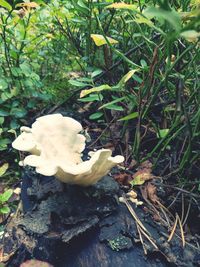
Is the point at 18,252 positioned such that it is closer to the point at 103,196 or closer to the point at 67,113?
the point at 103,196

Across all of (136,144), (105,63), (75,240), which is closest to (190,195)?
(136,144)

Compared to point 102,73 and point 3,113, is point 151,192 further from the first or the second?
point 3,113

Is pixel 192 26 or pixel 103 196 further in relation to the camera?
pixel 103 196

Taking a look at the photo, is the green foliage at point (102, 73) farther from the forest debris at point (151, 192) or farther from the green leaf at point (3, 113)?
the forest debris at point (151, 192)

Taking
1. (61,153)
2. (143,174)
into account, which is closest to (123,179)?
(143,174)

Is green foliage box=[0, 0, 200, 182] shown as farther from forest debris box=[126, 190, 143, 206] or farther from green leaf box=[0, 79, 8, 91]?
forest debris box=[126, 190, 143, 206]

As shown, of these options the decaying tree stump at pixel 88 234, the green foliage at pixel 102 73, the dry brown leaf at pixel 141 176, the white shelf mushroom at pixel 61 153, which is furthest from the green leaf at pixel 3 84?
the dry brown leaf at pixel 141 176

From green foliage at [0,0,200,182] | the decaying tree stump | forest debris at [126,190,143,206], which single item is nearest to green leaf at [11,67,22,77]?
green foliage at [0,0,200,182]
